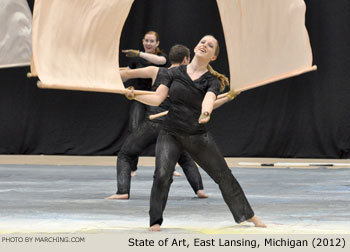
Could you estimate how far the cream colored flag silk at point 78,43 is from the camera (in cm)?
523

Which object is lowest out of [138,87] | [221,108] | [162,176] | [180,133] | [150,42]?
[221,108]

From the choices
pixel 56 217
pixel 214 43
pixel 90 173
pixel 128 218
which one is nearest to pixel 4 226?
pixel 56 217

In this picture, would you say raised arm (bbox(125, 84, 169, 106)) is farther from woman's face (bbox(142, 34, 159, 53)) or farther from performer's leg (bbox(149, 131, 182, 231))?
woman's face (bbox(142, 34, 159, 53))

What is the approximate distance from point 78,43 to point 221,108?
24.3 ft

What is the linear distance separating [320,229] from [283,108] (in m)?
7.33

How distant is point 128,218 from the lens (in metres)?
5.94

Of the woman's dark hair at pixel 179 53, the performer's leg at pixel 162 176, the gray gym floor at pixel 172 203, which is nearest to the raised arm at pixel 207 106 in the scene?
the performer's leg at pixel 162 176

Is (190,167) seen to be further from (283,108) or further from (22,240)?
(283,108)

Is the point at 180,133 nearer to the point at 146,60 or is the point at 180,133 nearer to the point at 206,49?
the point at 206,49

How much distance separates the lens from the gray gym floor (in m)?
5.47

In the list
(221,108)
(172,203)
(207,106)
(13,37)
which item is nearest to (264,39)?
(207,106)

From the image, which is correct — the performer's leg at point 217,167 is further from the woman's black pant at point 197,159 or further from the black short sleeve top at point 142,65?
the black short sleeve top at point 142,65

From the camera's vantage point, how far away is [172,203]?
23.0 feet

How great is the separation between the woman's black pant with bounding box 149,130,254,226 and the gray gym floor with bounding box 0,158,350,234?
14cm
